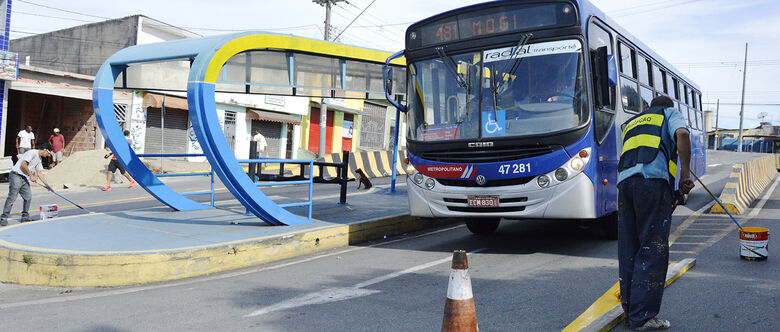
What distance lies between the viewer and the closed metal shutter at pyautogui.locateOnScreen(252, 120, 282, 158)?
30.9 metres

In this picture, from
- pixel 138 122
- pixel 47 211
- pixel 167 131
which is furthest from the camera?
pixel 167 131

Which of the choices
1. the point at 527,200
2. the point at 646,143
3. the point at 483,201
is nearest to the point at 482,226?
the point at 483,201

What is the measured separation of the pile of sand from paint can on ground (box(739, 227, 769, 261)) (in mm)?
16801

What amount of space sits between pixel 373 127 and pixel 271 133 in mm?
11599

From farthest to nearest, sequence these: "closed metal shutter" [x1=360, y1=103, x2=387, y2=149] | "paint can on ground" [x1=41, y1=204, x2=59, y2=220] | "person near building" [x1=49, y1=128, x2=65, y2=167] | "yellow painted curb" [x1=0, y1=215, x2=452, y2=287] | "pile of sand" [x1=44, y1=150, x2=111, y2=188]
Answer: "closed metal shutter" [x1=360, y1=103, x2=387, y2=149] → "person near building" [x1=49, y1=128, x2=65, y2=167] → "pile of sand" [x1=44, y1=150, x2=111, y2=188] → "paint can on ground" [x1=41, y1=204, x2=59, y2=220] → "yellow painted curb" [x1=0, y1=215, x2=452, y2=287]

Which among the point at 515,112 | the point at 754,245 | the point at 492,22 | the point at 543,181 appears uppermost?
the point at 492,22

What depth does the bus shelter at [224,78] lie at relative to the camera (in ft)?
24.3

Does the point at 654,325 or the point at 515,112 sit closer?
the point at 654,325

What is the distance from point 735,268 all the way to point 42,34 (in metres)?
36.1

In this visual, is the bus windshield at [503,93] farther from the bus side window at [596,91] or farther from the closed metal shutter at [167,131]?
the closed metal shutter at [167,131]

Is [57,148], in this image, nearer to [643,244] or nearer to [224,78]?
[224,78]

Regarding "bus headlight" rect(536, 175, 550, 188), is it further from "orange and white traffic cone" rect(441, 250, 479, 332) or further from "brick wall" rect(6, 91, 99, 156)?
"brick wall" rect(6, 91, 99, 156)

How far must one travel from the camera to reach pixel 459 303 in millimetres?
3234

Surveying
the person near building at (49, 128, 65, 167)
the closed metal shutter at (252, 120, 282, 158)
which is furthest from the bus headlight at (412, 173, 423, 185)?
the closed metal shutter at (252, 120, 282, 158)
